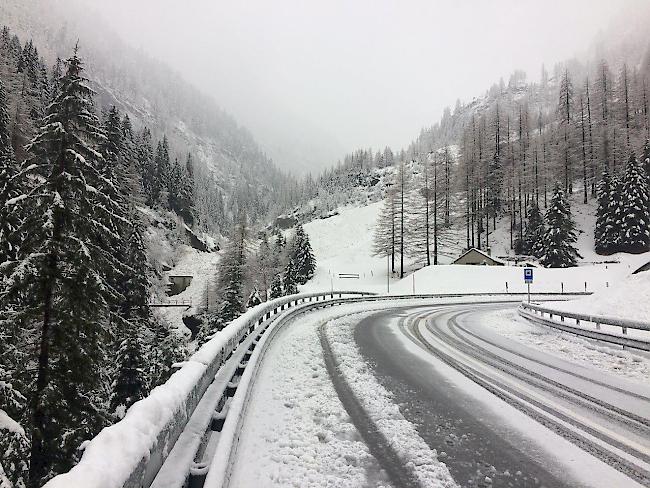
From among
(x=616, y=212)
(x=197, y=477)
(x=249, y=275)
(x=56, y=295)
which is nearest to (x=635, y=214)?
(x=616, y=212)

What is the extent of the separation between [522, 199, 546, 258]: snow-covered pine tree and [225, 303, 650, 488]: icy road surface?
150ft

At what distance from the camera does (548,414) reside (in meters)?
5.85

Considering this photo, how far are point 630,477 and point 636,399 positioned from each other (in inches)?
137

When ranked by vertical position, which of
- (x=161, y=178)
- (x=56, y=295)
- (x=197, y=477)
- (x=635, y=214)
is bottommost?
(x=197, y=477)

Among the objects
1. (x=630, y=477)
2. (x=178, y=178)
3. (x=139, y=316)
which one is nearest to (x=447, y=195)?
(x=139, y=316)

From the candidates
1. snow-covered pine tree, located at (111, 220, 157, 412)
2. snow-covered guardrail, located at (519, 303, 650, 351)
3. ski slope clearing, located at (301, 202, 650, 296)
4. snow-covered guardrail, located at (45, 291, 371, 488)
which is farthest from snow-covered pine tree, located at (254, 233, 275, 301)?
snow-covered guardrail, located at (45, 291, 371, 488)

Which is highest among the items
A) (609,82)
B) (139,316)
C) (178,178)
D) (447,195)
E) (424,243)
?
(609,82)

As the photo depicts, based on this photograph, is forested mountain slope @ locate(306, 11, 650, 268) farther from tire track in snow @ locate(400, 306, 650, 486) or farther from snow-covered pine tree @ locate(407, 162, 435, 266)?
tire track in snow @ locate(400, 306, 650, 486)

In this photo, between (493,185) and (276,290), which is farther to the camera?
(493,185)

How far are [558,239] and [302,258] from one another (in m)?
34.3

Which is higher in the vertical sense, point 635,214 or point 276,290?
point 635,214

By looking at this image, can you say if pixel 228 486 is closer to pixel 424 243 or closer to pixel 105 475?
pixel 105 475

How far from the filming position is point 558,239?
48.1 metres

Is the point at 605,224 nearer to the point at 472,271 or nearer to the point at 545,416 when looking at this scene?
the point at 472,271
